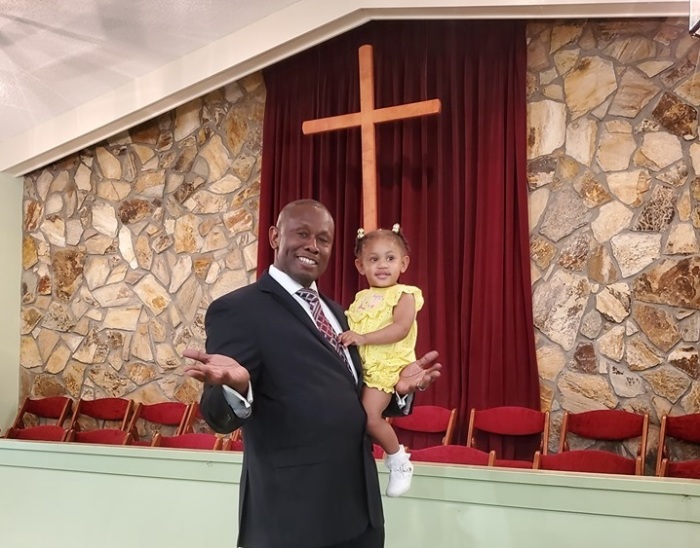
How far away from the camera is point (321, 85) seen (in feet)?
15.2

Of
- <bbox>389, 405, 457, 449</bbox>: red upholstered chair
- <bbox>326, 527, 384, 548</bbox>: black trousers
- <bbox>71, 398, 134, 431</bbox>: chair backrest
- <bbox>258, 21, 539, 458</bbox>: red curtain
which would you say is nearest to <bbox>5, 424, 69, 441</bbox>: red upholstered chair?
<bbox>71, 398, 134, 431</bbox>: chair backrest

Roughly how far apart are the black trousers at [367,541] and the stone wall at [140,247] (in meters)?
3.38

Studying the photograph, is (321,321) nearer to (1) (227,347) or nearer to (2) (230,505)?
(1) (227,347)

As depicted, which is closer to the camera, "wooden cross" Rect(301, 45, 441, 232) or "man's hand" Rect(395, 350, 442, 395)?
"man's hand" Rect(395, 350, 442, 395)

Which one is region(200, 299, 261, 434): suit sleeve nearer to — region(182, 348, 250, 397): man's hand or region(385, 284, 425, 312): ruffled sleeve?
region(182, 348, 250, 397): man's hand

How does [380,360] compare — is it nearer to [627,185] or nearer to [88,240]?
[627,185]

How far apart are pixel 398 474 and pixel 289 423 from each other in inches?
25.4

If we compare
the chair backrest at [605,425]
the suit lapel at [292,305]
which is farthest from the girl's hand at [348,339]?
the chair backrest at [605,425]

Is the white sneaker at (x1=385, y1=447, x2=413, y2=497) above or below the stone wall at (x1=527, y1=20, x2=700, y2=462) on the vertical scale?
below

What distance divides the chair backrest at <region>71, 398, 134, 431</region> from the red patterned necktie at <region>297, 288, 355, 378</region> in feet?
12.1

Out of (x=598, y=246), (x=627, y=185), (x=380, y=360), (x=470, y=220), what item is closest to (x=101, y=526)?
(x=380, y=360)

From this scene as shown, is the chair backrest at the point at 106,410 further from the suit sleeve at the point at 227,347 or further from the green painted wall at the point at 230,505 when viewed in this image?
the suit sleeve at the point at 227,347

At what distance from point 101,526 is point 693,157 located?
3285mm

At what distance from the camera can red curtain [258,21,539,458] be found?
3.89 metres
